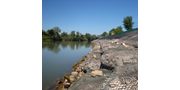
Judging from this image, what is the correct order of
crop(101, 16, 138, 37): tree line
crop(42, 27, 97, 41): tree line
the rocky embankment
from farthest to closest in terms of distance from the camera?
crop(42, 27, 97, 41): tree line
crop(101, 16, 138, 37): tree line
the rocky embankment

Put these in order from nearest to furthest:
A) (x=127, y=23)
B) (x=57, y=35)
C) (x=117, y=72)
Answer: (x=117, y=72), (x=127, y=23), (x=57, y=35)

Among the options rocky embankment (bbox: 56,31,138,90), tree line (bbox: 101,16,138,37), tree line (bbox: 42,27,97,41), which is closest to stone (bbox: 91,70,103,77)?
rocky embankment (bbox: 56,31,138,90)

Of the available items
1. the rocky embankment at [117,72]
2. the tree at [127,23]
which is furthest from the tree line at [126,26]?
the rocky embankment at [117,72]

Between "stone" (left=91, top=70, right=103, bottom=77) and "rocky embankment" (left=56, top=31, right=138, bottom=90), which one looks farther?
"stone" (left=91, top=70, right=103, bottom=77)

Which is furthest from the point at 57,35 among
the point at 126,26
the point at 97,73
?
the point at 97,73

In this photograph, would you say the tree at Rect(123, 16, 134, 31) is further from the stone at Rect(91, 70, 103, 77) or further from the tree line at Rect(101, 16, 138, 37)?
the stone at Rect(91, 70, 103, 77)

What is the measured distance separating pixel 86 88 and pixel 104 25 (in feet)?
2.19

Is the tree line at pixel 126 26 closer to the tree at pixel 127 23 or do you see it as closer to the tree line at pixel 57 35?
the tree at pixel 127 23

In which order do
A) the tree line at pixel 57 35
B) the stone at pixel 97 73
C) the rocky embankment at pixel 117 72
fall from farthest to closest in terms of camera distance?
the tree line at pixel 57 35
the stone at pixel 97 73
the rocky embankment at pixel 117 72

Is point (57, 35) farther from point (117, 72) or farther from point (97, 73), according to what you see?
point (117, 72)

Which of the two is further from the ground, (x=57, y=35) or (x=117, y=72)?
(x=57, y=35)
